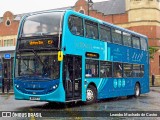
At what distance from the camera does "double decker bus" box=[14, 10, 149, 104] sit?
14.6 metres

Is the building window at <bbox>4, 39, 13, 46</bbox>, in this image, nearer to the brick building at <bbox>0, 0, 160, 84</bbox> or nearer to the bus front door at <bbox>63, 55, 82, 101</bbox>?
the brick building at <bbox>0, 0, 160, 84</bbox>

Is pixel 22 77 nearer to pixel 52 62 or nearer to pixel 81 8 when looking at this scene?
pixel 52 62

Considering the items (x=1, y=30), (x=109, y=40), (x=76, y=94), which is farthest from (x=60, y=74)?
(x=1, y=30)

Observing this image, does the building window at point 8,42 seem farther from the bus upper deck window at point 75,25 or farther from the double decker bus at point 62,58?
the bus upper deck window at point 75,25

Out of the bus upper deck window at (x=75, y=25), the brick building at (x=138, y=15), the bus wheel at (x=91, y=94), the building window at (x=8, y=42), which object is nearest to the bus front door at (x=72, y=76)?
the bus wheel at (x=91, y=94)

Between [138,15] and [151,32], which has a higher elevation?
[138,15]

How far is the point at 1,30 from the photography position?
65250mm

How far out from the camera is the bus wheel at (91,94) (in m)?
16.8

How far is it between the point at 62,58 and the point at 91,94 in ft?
10.6

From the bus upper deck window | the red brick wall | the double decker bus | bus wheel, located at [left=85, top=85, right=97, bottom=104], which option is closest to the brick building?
the red brick wall

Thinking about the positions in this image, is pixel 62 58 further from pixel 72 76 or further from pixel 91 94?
pixel 91 94

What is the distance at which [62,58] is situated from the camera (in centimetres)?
1459

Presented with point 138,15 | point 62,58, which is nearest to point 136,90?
point 62,58

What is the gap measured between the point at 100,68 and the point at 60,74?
3.75 m
